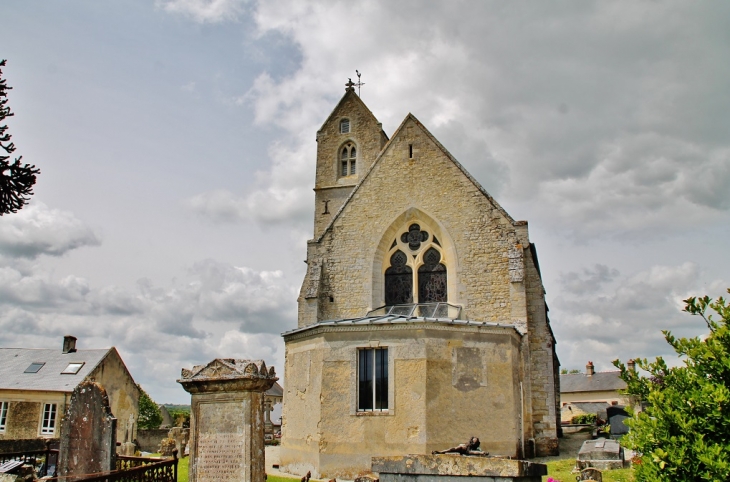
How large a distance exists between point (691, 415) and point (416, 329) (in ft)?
33.2

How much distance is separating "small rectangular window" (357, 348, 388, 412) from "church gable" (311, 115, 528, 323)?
200 inches

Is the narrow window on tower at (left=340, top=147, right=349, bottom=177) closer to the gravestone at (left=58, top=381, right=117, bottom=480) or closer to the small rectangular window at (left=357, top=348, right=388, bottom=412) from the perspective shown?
the small rectangular window at (left=357, top=348, right=388, bottom=412)

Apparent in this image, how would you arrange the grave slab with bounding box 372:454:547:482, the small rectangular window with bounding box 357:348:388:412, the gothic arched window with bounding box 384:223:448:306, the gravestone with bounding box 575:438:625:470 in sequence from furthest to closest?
the gothic arched window with bounding box 384:223:448:306, the small rectangular window with bounding box 357:348:388:412, the gravestone with bounding box 575:438:625:470, the grave slab with bounding box 372:454:547:482

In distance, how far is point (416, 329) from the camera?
15.9 meters

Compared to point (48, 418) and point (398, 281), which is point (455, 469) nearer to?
point (398, 281)

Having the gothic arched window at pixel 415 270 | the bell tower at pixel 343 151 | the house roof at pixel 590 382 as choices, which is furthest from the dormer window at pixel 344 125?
the house roof at pixel 590 382

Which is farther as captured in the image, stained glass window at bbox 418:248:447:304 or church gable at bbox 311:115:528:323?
stained glass window at bbox 418:248:447:304

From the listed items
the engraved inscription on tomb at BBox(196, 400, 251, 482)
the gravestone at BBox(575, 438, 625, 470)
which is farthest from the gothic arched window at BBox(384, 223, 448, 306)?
the engraved inscription on tomb at BBox(196, 400, 251, 482)

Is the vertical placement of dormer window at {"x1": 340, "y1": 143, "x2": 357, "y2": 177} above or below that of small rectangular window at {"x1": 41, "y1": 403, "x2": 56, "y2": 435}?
above

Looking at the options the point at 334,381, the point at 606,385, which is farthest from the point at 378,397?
the point at 606,385

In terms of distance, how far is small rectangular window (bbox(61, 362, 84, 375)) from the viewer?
31.5m

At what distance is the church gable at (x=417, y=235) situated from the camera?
20516 millimetres

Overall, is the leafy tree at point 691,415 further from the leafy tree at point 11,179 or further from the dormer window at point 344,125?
the dormer window at point 344,125

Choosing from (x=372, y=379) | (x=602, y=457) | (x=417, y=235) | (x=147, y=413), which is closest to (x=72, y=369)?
(x=147, y=413)
